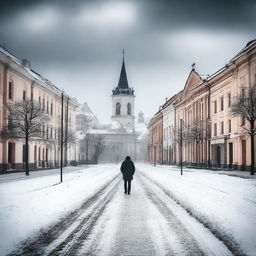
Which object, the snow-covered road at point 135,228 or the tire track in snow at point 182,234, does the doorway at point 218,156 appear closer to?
the snow-covered road at point 135,228

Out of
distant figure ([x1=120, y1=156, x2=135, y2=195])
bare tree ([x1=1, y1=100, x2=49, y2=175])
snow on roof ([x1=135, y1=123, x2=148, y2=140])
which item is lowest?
distant figure ([x1=120, y1=156, x2=135, y2=195])

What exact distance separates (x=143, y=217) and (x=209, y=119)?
44.0 metres

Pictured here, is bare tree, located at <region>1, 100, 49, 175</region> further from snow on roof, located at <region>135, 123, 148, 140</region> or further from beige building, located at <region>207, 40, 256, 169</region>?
snow on roof, located at <region>135, 123, 148, 140</region>

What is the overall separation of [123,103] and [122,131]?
9.44 m

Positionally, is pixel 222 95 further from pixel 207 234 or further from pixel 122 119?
pixel 122 119

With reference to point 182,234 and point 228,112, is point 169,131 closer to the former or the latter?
point 228,112

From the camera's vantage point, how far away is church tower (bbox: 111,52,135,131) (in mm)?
134375

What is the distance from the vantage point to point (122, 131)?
456 ft

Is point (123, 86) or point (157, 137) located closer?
point (157, 137)

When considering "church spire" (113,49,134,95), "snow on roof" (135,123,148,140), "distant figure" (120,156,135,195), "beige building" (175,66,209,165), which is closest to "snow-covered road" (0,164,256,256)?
"distant figure" (120,156,135,195)

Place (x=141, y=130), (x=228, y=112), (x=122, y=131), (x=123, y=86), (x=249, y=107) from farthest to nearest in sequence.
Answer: (x=141, y=130), (x=122, y=131), (x=123, y=86), (x=228, y=112), (x=249, y=107)

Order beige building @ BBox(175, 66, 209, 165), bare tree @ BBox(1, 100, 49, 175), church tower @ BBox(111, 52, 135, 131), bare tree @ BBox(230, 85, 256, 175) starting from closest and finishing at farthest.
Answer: bare tree @ BBox(230, 85, 256, 175) < bare tree @ BBox(1, 100, 49, 175) < beige building @ BBox(175, 66, 209, 165) < church tower @ BBox(111, 52, 135, 131)

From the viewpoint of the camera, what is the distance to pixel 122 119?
138 meters

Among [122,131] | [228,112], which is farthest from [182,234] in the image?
[122,131]
